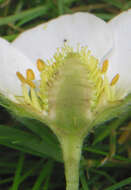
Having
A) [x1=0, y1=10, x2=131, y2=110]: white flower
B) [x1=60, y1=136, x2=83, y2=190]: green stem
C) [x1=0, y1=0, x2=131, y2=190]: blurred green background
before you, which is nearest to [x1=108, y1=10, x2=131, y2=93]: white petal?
[x1=0, y1=10, x2=131, y2=110]: white flower

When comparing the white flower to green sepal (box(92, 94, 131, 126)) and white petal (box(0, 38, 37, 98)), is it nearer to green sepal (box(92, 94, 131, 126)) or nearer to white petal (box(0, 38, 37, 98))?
white petal (box(0, 38, 37, 98))

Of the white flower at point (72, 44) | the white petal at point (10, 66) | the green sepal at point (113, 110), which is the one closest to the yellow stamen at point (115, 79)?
the white flower at point (72, 44)

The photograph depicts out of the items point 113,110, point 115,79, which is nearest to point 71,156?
point 113,110

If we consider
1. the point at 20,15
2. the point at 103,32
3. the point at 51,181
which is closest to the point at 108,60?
the point at 103,32

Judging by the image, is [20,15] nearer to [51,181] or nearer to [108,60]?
[108,60]

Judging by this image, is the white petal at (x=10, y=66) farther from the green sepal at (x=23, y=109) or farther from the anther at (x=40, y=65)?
the green sepal at (x=23, y=109)

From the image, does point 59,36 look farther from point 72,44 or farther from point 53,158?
point 53,158
